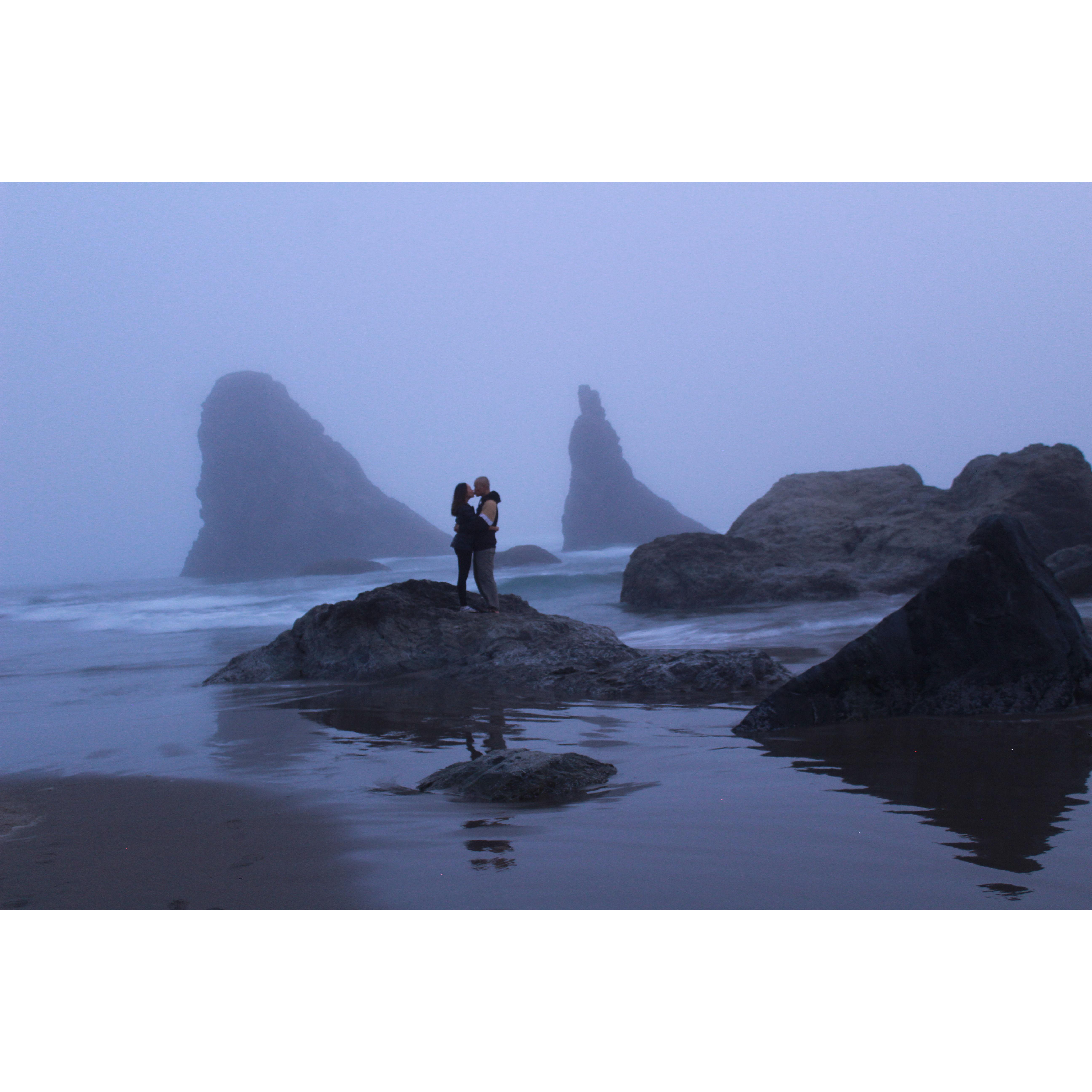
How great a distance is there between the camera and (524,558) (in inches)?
1409

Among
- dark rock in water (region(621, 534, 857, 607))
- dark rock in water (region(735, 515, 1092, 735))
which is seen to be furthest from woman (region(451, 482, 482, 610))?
dark rock in water (region(621, 534, 857, 607))

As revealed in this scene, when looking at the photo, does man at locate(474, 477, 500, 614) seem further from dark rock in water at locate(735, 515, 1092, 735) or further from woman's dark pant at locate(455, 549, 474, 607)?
dark rock in water at locate(735, 515, 1092, 735)

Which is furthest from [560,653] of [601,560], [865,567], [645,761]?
[601,560]

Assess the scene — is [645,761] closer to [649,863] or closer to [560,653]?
[649,863]

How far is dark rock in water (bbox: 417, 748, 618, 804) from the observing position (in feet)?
10.6

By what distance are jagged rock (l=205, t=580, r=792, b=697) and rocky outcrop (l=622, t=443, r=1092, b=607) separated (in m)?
6.54

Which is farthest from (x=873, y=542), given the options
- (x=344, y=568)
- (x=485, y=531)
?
(x=344, y=568)

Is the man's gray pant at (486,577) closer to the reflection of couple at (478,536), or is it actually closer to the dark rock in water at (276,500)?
the reflection of couple at (478,536)

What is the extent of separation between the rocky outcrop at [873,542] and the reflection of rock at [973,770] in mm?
9270

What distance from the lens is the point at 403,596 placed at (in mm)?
7492

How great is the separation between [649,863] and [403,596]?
5.36 m

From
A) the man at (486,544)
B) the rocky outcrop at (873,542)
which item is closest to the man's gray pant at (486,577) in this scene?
the man at (486,544)

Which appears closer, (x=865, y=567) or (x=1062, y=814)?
(x=1062, y=814)

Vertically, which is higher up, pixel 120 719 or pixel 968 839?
pixel 968 839
